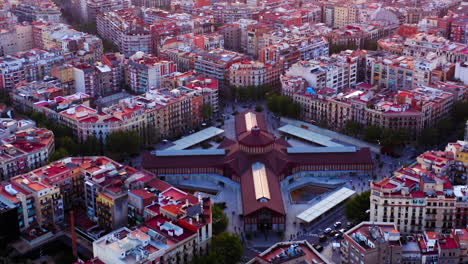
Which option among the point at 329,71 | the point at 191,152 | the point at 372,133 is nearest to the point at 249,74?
the point at 329,71

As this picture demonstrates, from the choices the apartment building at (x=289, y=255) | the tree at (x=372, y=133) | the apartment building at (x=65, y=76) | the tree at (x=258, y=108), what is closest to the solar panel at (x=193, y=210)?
the apartment building at (x=289, y=255)

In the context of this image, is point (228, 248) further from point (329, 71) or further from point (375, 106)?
point (329, 71)

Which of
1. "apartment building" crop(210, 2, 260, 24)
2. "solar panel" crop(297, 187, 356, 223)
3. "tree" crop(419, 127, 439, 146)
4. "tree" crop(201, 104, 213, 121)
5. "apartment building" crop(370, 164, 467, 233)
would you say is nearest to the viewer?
"apartment building" crop(370, 164, 467, 233)

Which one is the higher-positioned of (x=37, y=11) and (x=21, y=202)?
(x=37, y=11)

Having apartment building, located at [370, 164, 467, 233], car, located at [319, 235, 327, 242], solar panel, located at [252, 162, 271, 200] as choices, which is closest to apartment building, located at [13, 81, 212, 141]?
solar panel, located at [252, 162, 271, 200]

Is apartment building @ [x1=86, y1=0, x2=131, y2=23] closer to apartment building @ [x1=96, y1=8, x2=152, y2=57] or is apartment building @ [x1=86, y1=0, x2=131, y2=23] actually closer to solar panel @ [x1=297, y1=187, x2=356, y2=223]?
apartment building @ [x1=96, y1=8, x2=152, y2=57]

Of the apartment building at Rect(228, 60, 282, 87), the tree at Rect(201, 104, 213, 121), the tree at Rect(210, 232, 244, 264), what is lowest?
the tree at Rect(210, 232, 244, 264)

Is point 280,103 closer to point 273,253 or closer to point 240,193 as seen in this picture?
point 240,193
